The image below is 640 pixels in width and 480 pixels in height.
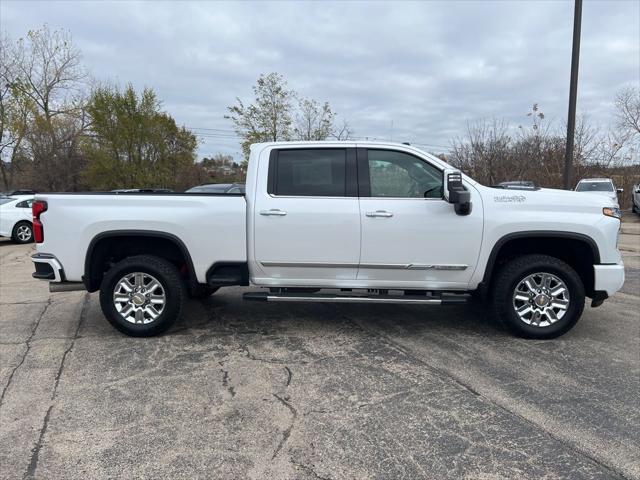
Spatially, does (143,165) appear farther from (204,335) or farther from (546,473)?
(546,473)

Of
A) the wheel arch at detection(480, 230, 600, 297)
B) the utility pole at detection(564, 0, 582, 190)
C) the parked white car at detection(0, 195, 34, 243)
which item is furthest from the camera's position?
the parked white car at detection(0, 195, 34, 243)

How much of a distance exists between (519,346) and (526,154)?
21730 mm

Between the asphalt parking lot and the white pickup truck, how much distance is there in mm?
478

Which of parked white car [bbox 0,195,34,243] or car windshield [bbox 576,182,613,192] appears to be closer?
parked white car [bbox 0,195,34,243]

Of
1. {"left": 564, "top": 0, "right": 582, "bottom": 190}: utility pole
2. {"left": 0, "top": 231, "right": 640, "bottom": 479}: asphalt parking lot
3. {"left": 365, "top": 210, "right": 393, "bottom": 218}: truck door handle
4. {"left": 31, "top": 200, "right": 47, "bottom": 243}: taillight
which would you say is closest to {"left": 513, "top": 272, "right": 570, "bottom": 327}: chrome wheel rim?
{"left": 0, "top": 231, "right": 640, "bottom": 479}: asphalt parking lot

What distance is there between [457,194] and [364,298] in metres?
1.36

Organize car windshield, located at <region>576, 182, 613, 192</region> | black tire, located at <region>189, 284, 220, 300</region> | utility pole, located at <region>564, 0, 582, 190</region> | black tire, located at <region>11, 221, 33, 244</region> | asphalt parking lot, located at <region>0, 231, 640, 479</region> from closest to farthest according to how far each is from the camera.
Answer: asphalt parking lot, located at <region>0, 231, 640, 479</region> < black tire, located at <region>189, 284, 220, 300</region> < utility pole, located at <region>564, 0, 582, 190</region> < black tire, located at <region>11, 221, 33, 244</region> < car windshield, located at <region>576, 182, 613, 192</region>

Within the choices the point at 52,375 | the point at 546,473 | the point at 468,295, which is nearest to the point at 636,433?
the point at 546,473

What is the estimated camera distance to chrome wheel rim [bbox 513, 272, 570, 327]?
482 cm

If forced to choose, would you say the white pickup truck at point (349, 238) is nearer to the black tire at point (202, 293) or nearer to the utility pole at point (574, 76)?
the black tire at point (202, 293)

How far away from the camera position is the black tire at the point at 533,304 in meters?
4.76

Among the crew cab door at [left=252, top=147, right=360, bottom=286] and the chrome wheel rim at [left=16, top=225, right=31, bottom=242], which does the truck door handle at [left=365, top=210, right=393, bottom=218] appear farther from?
the chrome wheel rim at [left=16, top=225, right=31, bottom=242]

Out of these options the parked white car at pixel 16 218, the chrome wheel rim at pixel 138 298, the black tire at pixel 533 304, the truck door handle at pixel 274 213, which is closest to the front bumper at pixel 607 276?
the black tire at pixel 533 304

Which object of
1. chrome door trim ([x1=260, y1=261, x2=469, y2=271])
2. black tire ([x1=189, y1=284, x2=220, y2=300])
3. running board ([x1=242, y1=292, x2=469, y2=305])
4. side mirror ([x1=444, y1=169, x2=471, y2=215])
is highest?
side mirror ([x1=444, y1=169, x2=471, y2=215])
